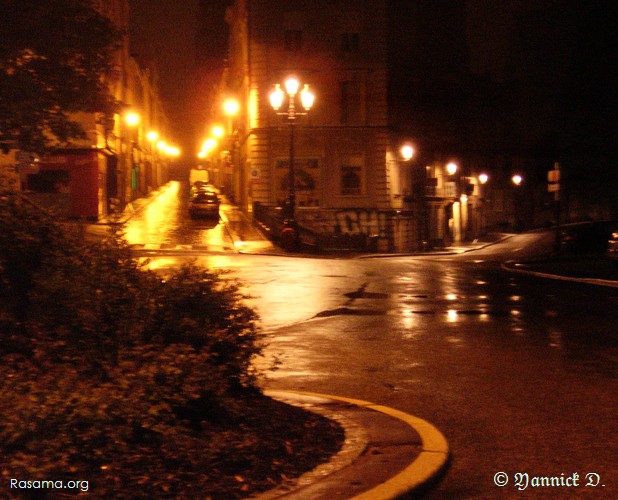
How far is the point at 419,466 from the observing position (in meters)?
5.93

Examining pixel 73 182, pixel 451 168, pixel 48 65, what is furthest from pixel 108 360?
pixel 451 168

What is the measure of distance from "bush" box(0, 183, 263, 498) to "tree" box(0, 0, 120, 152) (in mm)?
3720

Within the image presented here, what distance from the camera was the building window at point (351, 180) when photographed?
169 feet

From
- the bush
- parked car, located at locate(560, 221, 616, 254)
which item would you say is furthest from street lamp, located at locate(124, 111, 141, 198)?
the bush

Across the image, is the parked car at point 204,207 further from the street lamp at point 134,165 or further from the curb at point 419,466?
the curb at point 419,466

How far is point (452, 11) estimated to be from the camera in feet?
213

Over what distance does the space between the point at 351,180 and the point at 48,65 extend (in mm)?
39650

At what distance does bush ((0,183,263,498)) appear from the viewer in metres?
5.17

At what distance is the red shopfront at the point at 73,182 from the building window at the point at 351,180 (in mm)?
14963

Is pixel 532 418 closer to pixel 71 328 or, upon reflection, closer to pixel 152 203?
pixel 71 328

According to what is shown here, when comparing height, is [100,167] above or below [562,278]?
above

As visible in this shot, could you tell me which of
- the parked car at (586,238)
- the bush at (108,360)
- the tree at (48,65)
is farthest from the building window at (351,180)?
the bush at (108,360)

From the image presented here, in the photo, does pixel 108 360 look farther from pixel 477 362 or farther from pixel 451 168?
pixel 451 168

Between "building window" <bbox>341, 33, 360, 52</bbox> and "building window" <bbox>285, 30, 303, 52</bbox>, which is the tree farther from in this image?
"building window" <bbox>341, 33, 360, 52</bbox>
